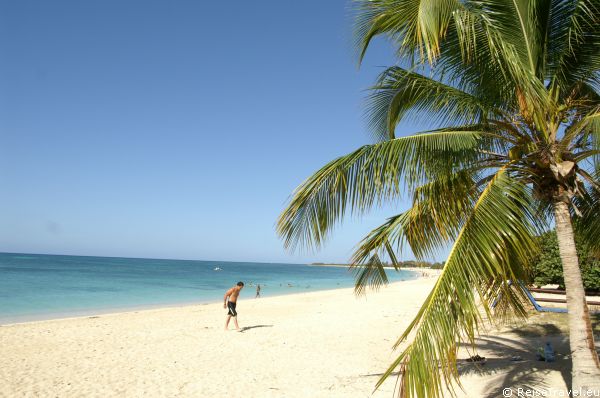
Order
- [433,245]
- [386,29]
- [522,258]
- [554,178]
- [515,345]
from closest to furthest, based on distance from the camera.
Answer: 1. [522,258]
2. [554,178]
3. [386,29]
4. [433,245]
5. [515,345]

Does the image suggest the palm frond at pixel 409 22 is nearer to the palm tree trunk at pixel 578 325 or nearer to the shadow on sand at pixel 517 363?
the palm tree trunk at pixel 578 325

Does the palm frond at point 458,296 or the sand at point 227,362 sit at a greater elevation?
the palm frond at point 458,296

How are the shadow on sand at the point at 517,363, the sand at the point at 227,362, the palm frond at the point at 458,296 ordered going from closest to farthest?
the palm frond at the point at 458,296, the shadow on sand at the point at 517,363, the sand at the point at 227,362

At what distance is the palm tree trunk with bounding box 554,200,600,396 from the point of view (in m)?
3.71

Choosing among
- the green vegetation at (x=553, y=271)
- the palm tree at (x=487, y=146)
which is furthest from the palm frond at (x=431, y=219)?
the green vegetation at (x=553, y=271)

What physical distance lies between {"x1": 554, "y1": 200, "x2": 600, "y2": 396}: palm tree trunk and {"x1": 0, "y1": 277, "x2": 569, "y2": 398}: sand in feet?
5.35

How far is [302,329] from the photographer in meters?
11.6

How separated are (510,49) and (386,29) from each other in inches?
51.7

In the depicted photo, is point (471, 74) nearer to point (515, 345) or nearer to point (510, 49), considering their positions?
point (510, 49)

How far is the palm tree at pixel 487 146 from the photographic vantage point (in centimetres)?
350

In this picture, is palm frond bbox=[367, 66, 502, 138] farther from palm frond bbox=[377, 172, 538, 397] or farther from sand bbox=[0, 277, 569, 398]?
sand bbox=[0, 277, 569, 398]

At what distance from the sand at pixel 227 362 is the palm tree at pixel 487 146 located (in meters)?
2.31

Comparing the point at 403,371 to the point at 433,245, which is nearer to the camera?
the point at 403,371

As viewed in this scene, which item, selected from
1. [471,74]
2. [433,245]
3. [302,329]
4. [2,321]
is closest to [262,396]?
[433,245]
